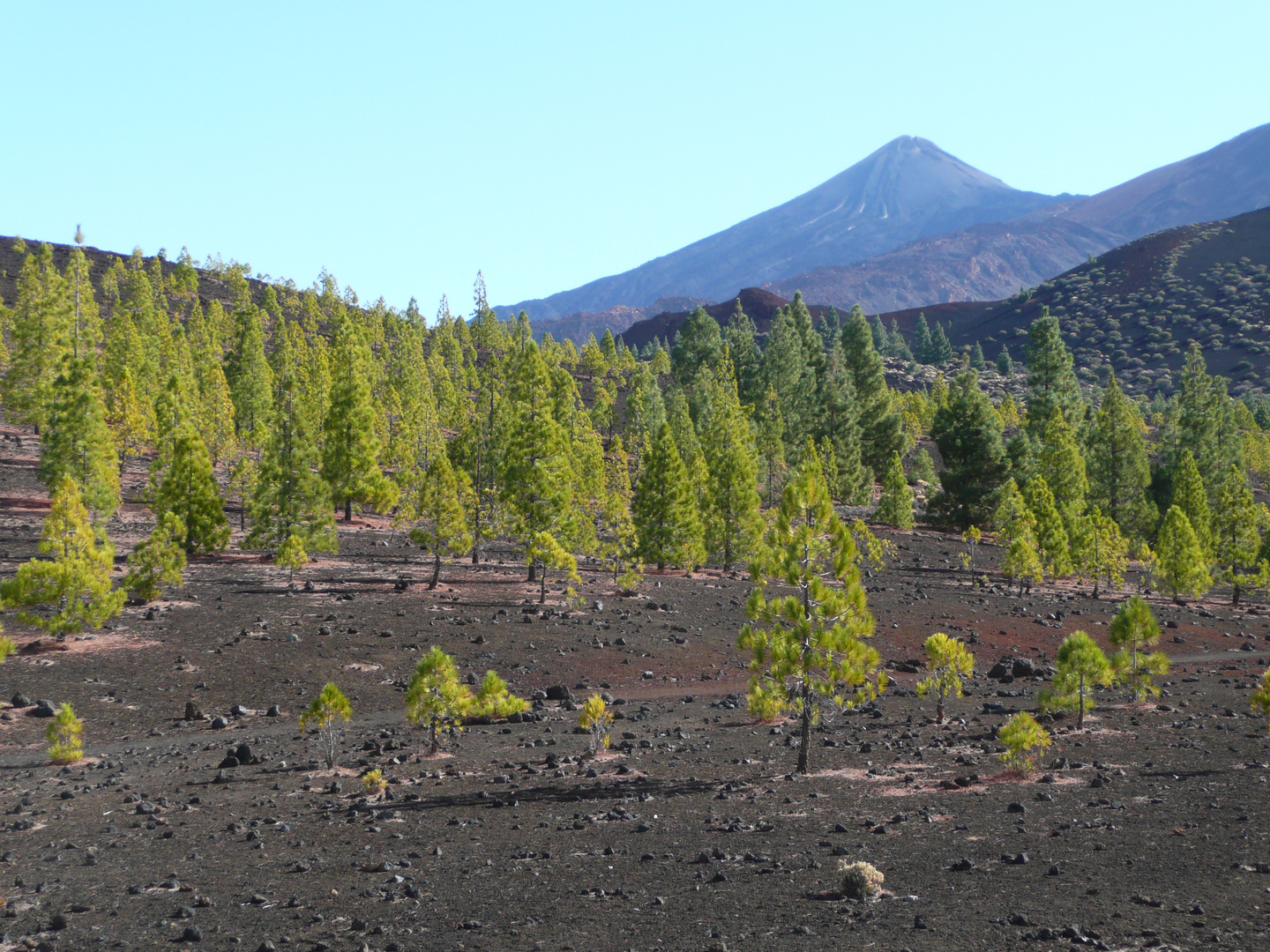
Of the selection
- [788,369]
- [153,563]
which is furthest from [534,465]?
[788,369]

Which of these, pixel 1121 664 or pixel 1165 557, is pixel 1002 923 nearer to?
pixel 1121 664

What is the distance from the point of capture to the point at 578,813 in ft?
45.9

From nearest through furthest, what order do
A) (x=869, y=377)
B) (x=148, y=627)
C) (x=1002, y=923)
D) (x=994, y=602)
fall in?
(x=1002, y=923)
(x=148, y=627)
(x=994, y=602)
(x=869, y=377)

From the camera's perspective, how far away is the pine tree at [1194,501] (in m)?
50.0

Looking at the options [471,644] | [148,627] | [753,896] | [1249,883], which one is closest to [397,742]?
[471,644]

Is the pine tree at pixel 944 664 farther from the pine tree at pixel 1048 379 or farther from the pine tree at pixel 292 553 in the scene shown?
the pine tree at pixel 1048 379

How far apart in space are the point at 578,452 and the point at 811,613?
41.2 metres

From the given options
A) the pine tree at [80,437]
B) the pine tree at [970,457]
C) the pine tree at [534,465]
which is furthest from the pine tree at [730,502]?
the pine tree at [80,437]

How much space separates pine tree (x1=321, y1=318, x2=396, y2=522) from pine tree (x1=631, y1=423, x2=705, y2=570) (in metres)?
14.5

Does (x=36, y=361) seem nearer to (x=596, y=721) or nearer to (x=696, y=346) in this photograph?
(x=596, y=721)

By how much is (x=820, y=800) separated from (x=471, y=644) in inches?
625

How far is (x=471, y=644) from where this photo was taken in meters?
28.2

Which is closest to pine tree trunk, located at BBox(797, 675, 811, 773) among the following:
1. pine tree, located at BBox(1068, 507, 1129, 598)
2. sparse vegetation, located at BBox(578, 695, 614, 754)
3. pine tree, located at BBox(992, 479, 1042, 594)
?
sparse vegetation, located at BBox(578, 695, 614, 754)

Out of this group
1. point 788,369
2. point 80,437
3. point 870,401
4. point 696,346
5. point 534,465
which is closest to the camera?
point 534,465
